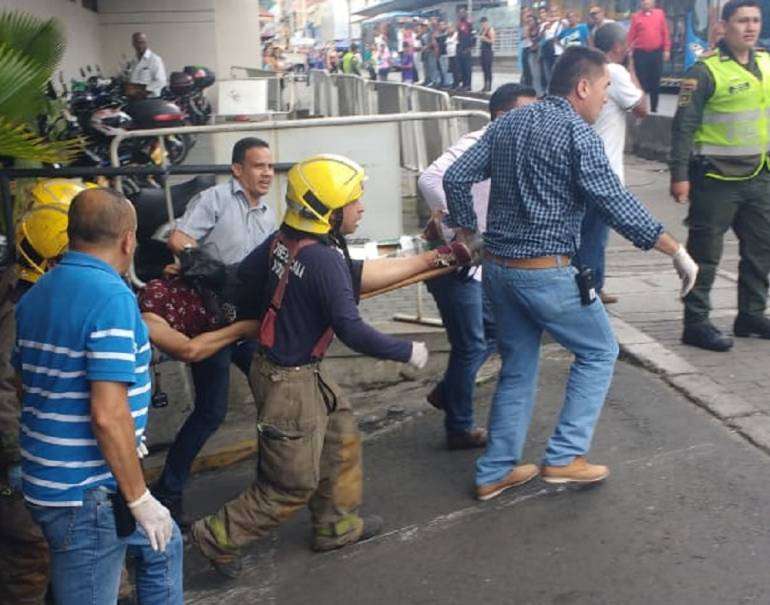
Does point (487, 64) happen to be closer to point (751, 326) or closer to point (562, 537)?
point (751, 326)

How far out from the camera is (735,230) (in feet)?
21.6

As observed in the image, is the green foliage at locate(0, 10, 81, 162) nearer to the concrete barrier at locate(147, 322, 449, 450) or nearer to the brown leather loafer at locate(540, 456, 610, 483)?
the concrete barrier at locate(147, 322, 449, 450)

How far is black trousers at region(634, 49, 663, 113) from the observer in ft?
53.9

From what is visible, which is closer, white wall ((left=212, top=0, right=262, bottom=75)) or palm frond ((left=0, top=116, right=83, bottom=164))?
palm frond ((left=0, top=116, right=83, bottom=164))

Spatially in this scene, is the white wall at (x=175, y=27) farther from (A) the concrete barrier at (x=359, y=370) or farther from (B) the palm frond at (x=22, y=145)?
(B) the palm frond at (x=22, y=145)

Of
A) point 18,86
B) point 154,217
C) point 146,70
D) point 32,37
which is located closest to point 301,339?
point 18,86

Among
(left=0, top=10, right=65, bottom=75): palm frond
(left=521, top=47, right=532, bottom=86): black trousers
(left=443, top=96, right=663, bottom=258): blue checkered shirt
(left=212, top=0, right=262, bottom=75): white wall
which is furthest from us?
(left=212, top=0, right=262, bottom=75): white wall

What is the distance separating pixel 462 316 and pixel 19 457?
7.53ft

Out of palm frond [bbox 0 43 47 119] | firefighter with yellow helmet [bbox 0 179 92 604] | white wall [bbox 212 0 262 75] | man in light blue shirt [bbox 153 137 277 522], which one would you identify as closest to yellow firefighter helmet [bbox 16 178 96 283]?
firefighter with yellow helmet [bbox 0 179 92 604]

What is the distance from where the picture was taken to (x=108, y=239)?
10.0 ft

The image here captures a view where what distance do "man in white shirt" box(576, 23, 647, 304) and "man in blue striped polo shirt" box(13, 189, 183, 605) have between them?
3721 millimetres

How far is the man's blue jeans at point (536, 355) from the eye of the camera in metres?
4.50

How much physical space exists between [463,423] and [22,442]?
2.70 meters

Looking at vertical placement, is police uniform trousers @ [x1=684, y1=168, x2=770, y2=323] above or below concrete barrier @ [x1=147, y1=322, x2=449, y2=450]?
above
